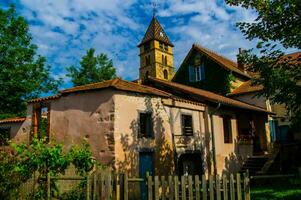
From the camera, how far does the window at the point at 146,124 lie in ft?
57.5

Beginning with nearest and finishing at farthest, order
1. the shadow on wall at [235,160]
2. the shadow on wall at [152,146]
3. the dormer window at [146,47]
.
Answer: the shadow on wall at [152,146] < the shadow on wall at [235,160] < the dormer window at [146,47]

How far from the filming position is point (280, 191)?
1531cm

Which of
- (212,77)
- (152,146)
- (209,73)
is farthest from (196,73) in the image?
(152,146)

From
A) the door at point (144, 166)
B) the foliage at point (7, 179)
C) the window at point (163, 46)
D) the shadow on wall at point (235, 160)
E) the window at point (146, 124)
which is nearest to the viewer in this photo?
the foliage at point (7, 179)

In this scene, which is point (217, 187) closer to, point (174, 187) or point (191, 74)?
point (174, 187)

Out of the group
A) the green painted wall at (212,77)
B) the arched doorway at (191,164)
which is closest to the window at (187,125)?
the arched doorway at (191,164)

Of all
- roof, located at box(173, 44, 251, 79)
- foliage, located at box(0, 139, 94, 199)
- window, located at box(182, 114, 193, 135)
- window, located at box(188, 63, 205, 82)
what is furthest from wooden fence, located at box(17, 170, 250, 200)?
window, located at box(188, 63, 205, 82)

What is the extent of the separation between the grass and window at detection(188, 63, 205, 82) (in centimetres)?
1417

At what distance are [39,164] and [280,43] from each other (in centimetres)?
1061

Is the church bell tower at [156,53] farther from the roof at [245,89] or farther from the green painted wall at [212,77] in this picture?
the roof at [245,89]

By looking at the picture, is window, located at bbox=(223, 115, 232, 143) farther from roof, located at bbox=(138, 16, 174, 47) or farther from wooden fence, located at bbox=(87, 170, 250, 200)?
roof, located at bbox=(138, 16, 174, 47)

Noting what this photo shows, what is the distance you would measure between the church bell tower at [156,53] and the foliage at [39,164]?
4882cm

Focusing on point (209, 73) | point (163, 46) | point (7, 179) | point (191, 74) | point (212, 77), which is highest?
point (163, 46)

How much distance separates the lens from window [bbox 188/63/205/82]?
31.3 meters
